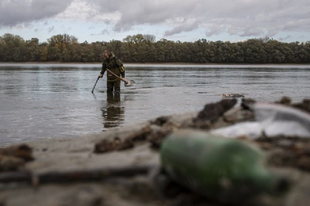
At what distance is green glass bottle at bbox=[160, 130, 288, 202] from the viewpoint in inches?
155

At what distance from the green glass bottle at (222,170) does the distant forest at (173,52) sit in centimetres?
14988

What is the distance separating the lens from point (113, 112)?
57.2 feet

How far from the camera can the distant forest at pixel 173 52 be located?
15088 centimetres

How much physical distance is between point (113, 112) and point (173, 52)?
144 m

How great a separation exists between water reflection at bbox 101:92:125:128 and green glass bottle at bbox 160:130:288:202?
30.9 ft

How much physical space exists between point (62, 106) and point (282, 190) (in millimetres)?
17226

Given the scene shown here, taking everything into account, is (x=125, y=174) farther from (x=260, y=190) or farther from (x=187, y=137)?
(x=260, y=190)

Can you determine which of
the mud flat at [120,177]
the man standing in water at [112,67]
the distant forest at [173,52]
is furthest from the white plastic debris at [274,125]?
the distant forest at [173,52]

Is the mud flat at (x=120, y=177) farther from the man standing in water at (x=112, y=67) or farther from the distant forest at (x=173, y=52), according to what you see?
the distant forest at (x=173, y=52)

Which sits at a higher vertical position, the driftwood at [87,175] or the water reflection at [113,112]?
the driftwood at [87,175]

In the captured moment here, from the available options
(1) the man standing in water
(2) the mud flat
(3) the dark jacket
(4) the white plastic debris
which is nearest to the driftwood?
(2) the mud flat

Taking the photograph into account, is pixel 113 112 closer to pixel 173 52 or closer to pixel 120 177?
pixel 120 177

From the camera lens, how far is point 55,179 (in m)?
5.05

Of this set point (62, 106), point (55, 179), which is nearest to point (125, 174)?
point (55, 179)
